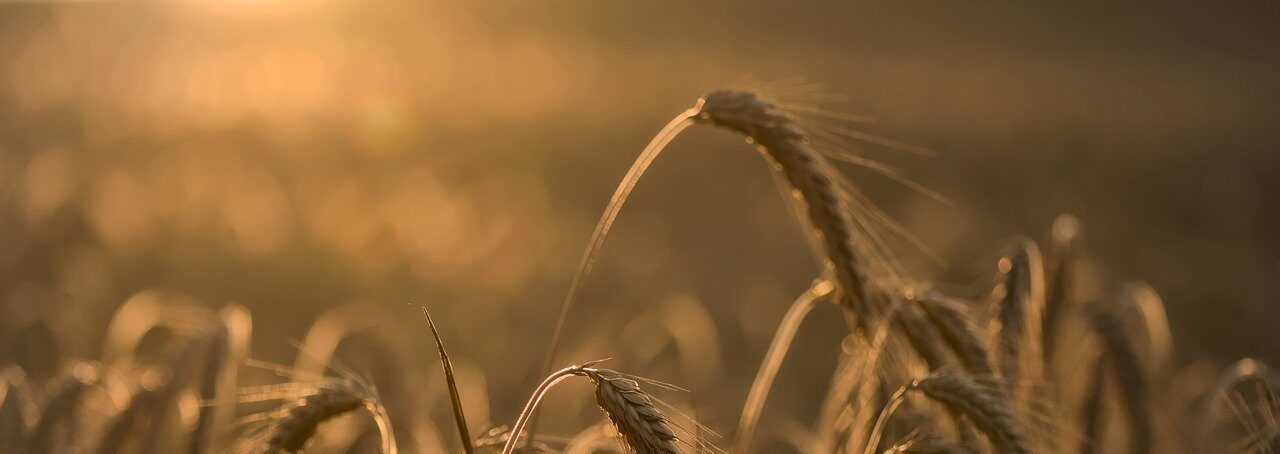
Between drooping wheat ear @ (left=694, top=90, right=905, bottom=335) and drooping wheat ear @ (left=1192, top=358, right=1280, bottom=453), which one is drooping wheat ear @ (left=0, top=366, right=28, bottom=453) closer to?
drooping wheat ear @ (left=694, top=90, right=905, bottom=335)

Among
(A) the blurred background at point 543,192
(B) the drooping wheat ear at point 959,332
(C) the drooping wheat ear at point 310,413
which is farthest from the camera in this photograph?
(A) the blurred background at point 543,192

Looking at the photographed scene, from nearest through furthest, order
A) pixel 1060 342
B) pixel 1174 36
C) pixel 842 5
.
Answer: pixel 1060 342, pixel 1174 36, pixel 842 5

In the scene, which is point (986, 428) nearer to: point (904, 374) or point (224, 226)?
point (904, 374)

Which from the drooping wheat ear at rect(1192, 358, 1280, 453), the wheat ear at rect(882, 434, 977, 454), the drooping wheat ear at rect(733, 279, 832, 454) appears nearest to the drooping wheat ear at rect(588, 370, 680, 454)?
the wheat ear at rect(882, 434, 977, 454)

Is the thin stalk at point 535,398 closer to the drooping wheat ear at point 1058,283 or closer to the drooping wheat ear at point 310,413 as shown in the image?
the drooping wheat ear at point 310,413

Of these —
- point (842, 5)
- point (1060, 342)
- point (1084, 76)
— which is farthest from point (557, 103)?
point (842, 5)

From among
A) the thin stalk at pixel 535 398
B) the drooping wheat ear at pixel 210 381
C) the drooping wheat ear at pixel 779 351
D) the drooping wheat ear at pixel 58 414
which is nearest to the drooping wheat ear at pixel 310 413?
the thin stalk at pixel 535 398
